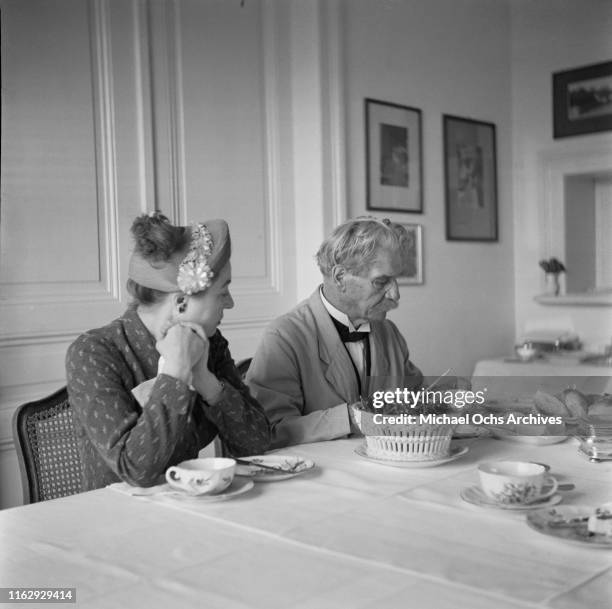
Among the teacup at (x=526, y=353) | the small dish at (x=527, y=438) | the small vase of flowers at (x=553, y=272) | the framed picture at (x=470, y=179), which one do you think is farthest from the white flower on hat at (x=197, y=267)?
the small vase of flowers at (x=553, y=272)

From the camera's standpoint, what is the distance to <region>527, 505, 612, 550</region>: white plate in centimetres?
95

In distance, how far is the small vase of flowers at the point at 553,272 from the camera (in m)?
4.20

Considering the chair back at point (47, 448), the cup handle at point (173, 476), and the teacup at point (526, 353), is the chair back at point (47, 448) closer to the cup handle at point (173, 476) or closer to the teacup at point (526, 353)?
the cup handle at point (173, 476)

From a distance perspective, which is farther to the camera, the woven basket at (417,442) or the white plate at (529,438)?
the white plate at (529,438)

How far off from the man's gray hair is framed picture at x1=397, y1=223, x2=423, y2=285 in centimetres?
176

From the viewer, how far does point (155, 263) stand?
1.46m

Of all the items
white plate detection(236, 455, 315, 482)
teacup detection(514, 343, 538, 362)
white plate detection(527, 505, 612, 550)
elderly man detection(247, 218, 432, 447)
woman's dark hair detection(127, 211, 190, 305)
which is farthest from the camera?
teacup detection(514, 343, 538, 362)

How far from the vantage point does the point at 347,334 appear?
6.74ft

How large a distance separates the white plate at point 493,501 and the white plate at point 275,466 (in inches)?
11.6

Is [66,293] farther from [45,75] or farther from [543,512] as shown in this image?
[543,512]

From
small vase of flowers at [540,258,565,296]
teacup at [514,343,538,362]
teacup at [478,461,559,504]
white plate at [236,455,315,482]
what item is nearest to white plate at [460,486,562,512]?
teacup at [478,461,559,504]

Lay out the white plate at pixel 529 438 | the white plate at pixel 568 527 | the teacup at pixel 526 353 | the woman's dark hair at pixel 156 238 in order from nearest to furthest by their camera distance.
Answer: the white plate at pixel 568 527 < the woman's dark hair at pixel 156 238 < the white plate at pixel 529 438 < the teacup at pixel 526 353

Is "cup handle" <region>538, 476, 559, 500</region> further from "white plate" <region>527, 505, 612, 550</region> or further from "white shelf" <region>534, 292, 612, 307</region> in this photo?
"white shelf" <region>534, 292, 612, 307</region>

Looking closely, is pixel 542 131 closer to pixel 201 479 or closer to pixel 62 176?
pixel 62 176
